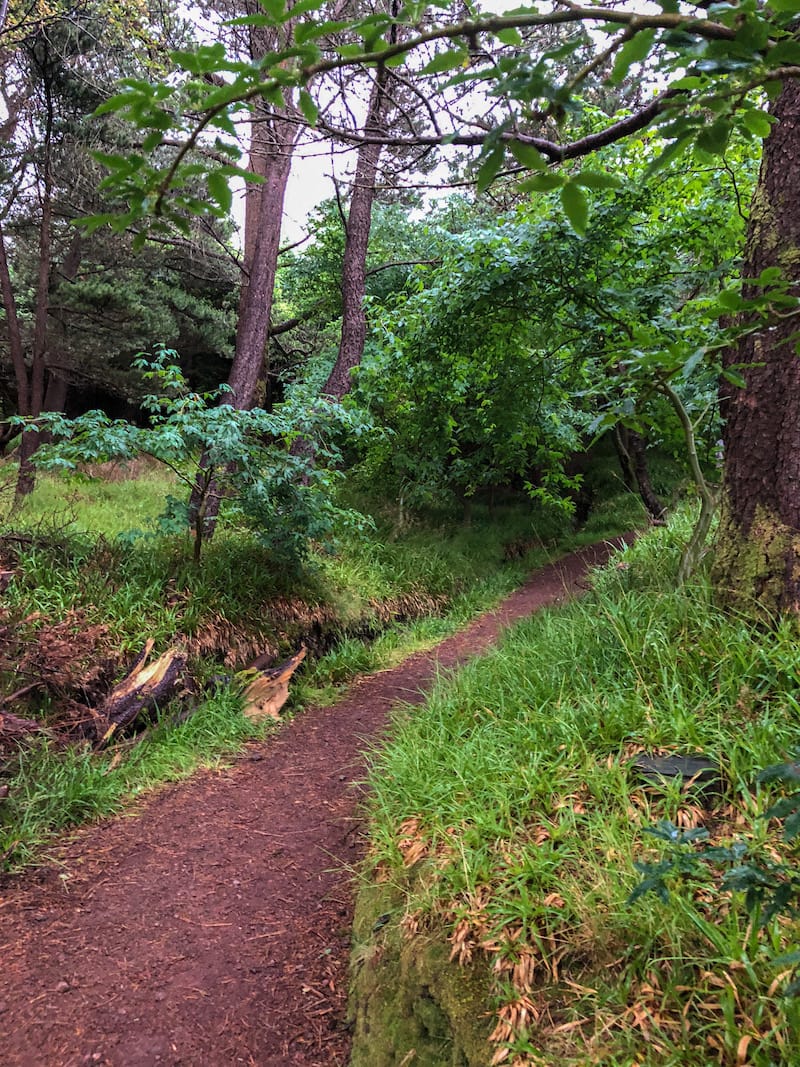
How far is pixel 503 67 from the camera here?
2.57 ft

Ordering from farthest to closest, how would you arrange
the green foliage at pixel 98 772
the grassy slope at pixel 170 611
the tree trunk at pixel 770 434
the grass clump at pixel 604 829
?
the grassy slope at pixel 170 611, the green foliage at pixel 98 772, the tree trunk at pixel 770 434, the grass clump at pixel 604 829

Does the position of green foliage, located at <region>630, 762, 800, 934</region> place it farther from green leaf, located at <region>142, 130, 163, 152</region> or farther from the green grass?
the green grass

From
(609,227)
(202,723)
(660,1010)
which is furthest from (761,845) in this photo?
(609,227)

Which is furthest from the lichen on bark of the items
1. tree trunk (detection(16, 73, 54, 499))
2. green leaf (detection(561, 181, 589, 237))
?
tree trunk (detection(16, 73, 54, 499))

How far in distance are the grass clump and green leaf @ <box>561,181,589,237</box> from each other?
109cm

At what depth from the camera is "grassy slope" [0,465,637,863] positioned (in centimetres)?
339

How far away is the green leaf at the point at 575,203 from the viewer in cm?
79

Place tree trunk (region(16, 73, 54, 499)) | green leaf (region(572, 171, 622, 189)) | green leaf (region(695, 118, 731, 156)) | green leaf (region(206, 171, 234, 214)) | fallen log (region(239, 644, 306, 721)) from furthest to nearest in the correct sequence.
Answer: tree trunk (region(16, 73, 54, 499)), fallen log (region(239, 644, 306, 721)), green leaf (region(206, 171, 234, 214)), green leaf (region(695, 118, 731, 156)), green leaf (region(572, 171, 622, 189))

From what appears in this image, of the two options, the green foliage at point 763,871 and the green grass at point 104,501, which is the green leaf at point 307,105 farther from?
the green grass at point 104,501

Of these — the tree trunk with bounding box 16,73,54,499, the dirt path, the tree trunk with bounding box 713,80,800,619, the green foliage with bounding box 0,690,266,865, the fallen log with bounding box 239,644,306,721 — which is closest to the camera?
the dirt path

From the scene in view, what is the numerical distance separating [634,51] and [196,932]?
315 centimetres

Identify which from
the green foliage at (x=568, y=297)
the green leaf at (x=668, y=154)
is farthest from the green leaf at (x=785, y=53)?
the green foliage at (x=568, y=297)

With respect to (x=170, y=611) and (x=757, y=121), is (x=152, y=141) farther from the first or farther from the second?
(x=170, y=611)

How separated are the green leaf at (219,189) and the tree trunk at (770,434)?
8.08 feet
